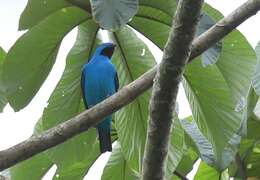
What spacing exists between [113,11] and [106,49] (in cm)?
115

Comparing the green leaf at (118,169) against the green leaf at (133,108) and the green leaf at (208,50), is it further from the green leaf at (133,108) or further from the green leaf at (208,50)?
the green leaf at (208,50)

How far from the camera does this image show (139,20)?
3.40 metres

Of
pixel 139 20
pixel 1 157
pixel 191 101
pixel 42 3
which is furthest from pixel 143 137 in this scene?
pixel 1 157

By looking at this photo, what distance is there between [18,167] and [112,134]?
59cm

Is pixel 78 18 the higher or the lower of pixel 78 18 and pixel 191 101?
the higher

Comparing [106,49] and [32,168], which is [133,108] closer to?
[106,49]

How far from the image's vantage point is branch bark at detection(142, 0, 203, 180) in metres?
2.12

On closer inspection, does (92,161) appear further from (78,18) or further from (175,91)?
(175,91)

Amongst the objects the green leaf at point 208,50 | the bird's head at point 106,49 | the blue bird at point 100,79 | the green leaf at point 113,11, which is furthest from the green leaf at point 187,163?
the green leaf at point 113,11

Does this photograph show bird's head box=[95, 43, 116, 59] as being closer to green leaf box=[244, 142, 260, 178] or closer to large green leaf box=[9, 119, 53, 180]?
large green leaf box=[9, 119, 53, 180]

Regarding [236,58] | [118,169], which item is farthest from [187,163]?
[236,58]

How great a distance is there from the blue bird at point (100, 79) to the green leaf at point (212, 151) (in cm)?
45

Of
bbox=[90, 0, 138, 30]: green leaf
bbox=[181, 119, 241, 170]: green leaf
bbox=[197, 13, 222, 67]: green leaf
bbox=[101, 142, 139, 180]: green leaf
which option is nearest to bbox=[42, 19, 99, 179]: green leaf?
bbox=[101, 142, 139, 180]: green leaf

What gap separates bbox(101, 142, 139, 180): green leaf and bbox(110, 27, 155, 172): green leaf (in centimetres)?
31
